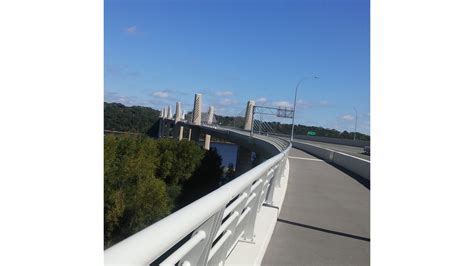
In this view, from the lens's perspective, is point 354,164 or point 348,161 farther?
point 348,161

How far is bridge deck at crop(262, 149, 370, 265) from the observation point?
5.65 metres

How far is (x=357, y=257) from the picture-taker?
5.85m

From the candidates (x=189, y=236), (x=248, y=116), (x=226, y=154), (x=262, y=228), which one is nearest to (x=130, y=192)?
(x=262, y=228)

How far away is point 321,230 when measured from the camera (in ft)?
24.1

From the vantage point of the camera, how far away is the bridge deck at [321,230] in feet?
18.5

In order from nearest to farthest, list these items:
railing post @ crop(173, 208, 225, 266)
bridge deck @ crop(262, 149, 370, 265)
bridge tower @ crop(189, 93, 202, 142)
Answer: railing post @ crop(173, 208, 225, 266), bridge deck @ crop(262, 149, 370, 265), bridge tower @ crop(189, 93, 202, 142)

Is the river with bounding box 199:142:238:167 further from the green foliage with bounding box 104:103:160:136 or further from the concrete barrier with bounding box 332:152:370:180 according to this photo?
the concrete barrier with bounding box 332:152:370:180

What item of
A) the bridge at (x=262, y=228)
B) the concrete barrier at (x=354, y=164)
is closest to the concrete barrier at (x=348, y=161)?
the concrete barrier at (x=354, y=164)

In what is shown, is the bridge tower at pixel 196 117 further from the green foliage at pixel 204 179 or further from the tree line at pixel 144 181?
the tree line at pixel 144 181

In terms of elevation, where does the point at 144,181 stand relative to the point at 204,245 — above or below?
below

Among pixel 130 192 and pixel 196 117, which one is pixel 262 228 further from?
pixel 196 117

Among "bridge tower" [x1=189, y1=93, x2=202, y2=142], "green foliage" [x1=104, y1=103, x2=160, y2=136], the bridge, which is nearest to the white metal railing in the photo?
the bridge

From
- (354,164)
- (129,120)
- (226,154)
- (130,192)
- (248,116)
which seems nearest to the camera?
Answer: (354,164)
